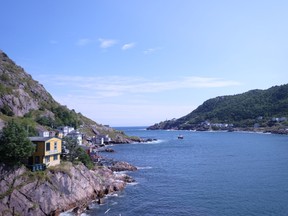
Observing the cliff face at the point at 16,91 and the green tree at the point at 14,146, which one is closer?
the green tree at the point at 14,146

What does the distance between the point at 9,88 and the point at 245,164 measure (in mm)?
100052

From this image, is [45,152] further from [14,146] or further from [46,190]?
[46,190]

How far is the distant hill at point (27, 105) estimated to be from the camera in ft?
395

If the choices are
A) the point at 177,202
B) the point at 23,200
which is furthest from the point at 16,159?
the point at 177,202

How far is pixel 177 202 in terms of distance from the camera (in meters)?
57.8

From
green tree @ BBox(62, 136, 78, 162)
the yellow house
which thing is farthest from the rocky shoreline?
green tree @ BBox(62, 136, 78, 162)

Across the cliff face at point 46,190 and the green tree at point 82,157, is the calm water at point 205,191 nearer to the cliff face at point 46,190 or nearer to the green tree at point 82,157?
the cliff face at point 46,190

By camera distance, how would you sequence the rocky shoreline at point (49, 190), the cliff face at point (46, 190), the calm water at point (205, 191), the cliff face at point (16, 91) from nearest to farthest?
the cliff face at point (46, 190) → the rocky shoreline at point (49, 190) → the calm water at point (205, 191) → the cliff face at point (16, 91)

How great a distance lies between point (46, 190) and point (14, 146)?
9.27 meters

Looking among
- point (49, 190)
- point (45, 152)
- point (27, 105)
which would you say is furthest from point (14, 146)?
point (27, 105)

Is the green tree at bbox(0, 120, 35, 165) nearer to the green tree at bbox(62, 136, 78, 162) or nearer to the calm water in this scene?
the green tree at bbox(62, 136, 78, 162)

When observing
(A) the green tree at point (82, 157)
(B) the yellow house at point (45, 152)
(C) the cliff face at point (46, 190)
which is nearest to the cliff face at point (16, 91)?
(A) the green tree at point (82, 157)

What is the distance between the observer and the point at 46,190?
52.0 metres

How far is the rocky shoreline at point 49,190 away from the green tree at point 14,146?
1.72 m
